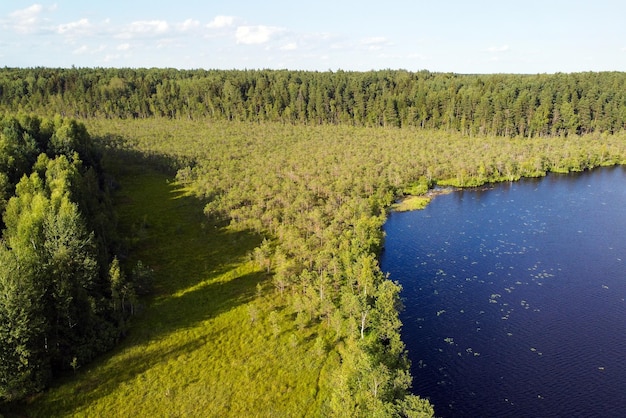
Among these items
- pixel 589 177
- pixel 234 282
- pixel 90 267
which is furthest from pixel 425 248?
pixel 589 177

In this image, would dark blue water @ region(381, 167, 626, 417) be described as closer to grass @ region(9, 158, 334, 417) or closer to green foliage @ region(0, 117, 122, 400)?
grass @ region(9, 158, 334, 417)

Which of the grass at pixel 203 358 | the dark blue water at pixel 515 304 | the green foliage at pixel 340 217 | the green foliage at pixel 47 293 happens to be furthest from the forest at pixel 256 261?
the dark blue water at pixel 515 304

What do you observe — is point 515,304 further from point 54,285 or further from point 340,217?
point 54,285

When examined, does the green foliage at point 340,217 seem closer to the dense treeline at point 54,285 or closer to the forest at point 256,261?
the forest at point 256,261

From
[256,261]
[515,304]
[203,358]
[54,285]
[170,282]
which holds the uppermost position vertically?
[54,285]

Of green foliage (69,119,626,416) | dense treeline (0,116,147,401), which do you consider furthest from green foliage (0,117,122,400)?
green foliage (69,119,626,416)

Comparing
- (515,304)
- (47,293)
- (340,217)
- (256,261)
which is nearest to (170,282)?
(256,261)

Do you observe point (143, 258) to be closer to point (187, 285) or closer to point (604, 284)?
point (187, 285)
